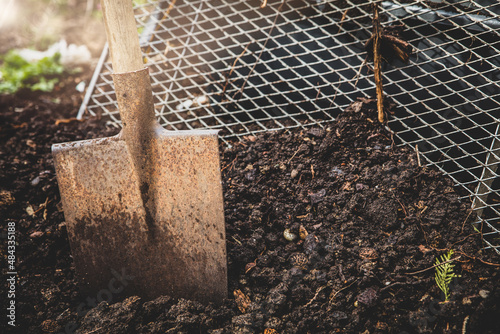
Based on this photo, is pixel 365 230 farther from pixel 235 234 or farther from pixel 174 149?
pixel 174 149

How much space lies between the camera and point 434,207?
1.53 m

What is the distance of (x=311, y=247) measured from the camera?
1466 mm

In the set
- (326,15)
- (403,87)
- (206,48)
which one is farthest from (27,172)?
(403,87)

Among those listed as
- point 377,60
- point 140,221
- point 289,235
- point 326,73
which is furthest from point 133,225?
point 377,60

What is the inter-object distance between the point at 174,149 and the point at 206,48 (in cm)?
95

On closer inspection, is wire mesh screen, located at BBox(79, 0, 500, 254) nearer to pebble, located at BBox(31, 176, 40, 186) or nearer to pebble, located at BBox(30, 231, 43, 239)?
pebble, located at BBox(31, 176, 40, 186)

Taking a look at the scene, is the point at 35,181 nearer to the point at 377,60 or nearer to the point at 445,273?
the point at 377,60

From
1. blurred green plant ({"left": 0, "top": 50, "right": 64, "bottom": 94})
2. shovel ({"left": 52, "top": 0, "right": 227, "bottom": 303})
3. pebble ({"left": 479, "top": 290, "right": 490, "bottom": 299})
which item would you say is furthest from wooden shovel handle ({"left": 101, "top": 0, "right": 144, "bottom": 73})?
blurred green plant ({"left": 0, "top": 50, "right": 64, "bottom": 94})

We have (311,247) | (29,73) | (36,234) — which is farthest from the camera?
(29,73)

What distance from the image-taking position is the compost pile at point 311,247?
1.26 m

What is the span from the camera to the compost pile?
49.6 inches

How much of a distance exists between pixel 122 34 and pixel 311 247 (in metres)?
1.18

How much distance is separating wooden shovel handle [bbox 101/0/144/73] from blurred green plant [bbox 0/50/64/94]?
177 cm

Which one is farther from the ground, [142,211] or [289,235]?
[142,211]
